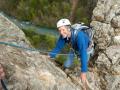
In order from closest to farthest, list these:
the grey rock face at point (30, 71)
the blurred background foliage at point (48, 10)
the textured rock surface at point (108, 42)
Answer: the grey rock face at point (30, 71)
the textured rock surface at point (108, 42)
the blurred background foliage at point (48, 10)

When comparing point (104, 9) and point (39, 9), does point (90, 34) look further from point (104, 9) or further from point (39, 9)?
point (39, 9)

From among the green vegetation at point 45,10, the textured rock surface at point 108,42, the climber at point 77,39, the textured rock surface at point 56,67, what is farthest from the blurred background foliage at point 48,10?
the climber at point 77,39

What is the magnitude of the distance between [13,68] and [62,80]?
104cm

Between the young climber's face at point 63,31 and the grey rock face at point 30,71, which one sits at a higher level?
the young climber's face at point 63,31

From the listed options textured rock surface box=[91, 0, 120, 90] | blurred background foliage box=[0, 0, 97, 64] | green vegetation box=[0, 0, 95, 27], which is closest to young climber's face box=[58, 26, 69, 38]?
textured rock surface box=[91, 0, 120, 90]

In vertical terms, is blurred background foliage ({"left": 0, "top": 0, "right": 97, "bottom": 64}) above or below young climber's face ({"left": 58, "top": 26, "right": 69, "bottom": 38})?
below

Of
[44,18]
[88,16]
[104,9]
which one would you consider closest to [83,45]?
[104,9]

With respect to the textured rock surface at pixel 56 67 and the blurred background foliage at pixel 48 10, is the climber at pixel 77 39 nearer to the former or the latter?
the textured rock surface at pixel 56 67

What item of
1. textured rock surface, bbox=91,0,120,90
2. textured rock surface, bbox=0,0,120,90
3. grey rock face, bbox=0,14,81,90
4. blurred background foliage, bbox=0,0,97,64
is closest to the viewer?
grey rock face, bbox=0,14,81,90

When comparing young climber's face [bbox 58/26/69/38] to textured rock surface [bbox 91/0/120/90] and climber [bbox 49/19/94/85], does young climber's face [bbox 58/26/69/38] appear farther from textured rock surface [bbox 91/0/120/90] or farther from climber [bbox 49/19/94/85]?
textured rock surface [bbox 91/0/120/90]

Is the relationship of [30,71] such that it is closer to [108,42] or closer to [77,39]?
[77,39]

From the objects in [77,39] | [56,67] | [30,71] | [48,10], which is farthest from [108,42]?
[48,10]

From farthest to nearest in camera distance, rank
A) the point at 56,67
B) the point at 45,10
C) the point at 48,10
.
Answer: the point at 45,10
the point at 48,10
the point at 56,67

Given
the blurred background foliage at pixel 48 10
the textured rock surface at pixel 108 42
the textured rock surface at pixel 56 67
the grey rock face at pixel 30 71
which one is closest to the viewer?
the grey rock face at pixel 30 71
